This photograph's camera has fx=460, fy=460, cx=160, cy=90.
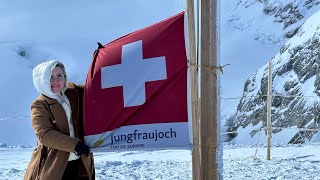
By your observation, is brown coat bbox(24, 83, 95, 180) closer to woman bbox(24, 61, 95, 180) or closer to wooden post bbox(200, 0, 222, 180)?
woman bbox(24, 61, 95, 180)

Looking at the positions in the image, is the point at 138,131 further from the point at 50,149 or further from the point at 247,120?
the point at 247,120

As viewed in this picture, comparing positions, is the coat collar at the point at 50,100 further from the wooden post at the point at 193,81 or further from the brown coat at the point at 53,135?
the wooden post at the point at 193,81

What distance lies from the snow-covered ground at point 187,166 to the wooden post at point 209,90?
300 cm

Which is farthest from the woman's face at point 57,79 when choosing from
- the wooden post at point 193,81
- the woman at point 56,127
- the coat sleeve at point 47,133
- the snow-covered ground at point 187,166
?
the snow-covered ground at point 187,166

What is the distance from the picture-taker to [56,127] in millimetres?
2357

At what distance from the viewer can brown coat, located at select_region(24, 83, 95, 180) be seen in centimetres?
227

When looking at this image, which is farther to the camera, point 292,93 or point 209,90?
point 292,93

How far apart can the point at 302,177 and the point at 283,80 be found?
80.3 feet

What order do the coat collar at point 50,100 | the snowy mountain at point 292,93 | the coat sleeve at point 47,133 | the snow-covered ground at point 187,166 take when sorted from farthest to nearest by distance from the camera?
the snowy mountain at point 292,93 < the snow-covered ground at point 187,166 < the coat collar at point 50,100 < the coat sleeve at point 47,133

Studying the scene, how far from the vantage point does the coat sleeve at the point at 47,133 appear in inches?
88.9

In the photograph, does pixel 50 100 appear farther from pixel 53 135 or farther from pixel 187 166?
pixel 187 166

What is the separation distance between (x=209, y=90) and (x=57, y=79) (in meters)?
0.81

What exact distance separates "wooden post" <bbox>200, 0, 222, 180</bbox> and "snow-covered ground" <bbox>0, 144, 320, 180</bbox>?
9.84 feet

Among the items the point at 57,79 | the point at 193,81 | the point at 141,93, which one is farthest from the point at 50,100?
the point at 193,81
